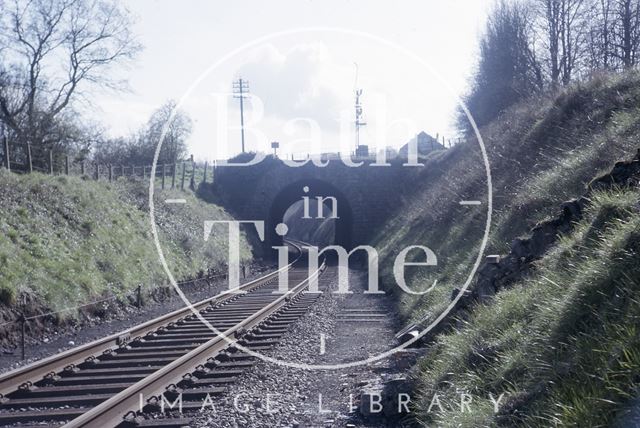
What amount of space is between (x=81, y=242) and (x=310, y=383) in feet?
39.3

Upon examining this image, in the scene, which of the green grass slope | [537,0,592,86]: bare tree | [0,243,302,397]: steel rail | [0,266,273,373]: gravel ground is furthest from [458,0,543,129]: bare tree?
[0,243,302,397]: steel rail

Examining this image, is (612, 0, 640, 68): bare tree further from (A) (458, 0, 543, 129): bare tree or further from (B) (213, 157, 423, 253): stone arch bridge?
(B) (213, 157, 423, 253): stone arch bridge

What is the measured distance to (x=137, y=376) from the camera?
806 centimetres

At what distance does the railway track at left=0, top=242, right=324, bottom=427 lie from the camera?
6.49 metres

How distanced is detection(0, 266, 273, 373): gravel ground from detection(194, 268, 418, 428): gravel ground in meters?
3.34

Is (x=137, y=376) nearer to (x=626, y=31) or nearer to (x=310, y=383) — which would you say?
(x=310, y=383)

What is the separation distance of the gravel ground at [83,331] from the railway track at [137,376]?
0.98 m

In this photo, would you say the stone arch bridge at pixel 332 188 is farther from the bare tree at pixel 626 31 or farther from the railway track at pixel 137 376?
the railway track at pixel 137 376

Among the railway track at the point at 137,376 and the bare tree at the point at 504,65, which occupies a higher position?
the bare tree at the point at 504,65

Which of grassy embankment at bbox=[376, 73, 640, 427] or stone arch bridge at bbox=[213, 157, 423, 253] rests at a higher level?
stone arch bridge at bbox=[213, 157, 423, 253]

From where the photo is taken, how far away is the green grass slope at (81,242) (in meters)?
14.5

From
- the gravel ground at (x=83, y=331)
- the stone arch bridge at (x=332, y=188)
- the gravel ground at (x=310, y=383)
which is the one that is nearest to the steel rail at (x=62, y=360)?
the gravel ground at (x=83, y=331)

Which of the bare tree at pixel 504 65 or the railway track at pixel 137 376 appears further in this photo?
the bare tree at pixel 504 65

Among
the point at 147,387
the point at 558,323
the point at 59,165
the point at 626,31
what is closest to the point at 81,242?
the point at 59,165
